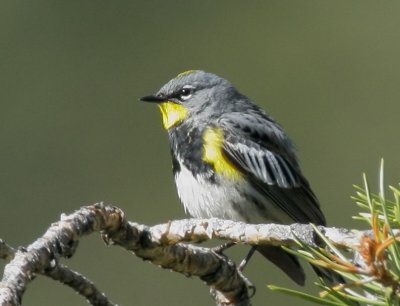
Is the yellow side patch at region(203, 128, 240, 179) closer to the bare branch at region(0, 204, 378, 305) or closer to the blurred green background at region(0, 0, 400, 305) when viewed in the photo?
the bare branch at region(0, 204, 378, 305)

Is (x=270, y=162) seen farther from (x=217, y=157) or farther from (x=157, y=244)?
(x=157, y=244)

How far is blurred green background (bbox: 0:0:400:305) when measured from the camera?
7277mm

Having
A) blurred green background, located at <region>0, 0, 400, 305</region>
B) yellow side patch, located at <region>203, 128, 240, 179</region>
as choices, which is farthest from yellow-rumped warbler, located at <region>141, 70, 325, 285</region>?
blurred green background, located at <region>0, 0, 400, 305</region>

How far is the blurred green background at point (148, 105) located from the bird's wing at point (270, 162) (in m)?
2.92

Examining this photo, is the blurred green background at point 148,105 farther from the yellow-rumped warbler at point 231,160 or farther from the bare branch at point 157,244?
the bare branch at point 157,244

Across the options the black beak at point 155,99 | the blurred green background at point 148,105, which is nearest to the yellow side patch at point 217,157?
the black beak at point 155,99

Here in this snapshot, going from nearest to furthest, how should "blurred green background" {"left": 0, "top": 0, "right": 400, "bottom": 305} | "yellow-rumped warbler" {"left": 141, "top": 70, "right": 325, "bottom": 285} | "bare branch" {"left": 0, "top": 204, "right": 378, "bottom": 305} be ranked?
"bare branch" {"left": 0, "top": 204, "right": 378, "bottom": 305} → "yellow-rumped warbler" {"left": 141, "top": 70, "right": 325, "bottom": 285} → "blurred green background" {"left": 0, "top": 0, "right": 400, "bottom": 305}

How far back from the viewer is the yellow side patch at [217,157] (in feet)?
10.7

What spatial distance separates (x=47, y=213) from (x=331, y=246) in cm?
591

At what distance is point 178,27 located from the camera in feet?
37.8

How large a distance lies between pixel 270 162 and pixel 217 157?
0.94ft

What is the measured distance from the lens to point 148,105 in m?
9.37

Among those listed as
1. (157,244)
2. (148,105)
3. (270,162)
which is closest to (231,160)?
(270,162)

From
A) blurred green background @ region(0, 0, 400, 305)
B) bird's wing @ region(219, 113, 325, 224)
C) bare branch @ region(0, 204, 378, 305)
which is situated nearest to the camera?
bare branch @ region(0, 204, 378, 305)
